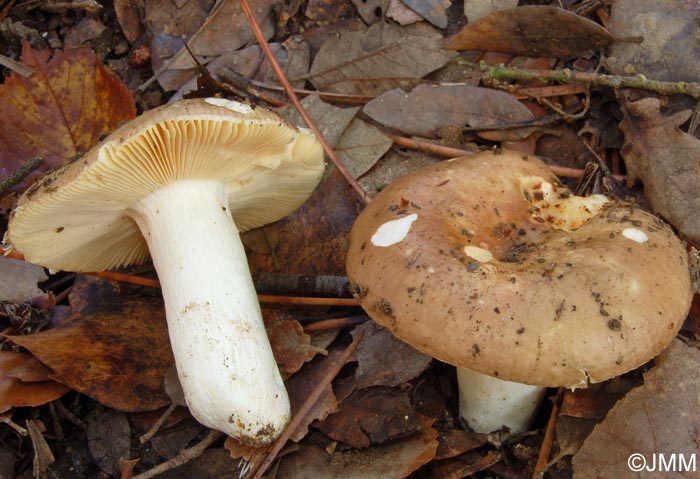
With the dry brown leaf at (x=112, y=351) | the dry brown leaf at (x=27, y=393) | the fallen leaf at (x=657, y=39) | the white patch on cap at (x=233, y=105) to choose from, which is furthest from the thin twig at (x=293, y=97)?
the dry brown leaf at (x=27, y=393)

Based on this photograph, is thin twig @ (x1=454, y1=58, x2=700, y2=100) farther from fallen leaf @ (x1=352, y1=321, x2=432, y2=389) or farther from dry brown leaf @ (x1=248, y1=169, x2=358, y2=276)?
fallen leaf @ (x1=352, y1=321, x2=432, y2=389)

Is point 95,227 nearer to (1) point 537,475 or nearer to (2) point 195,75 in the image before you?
(2) point 195,75

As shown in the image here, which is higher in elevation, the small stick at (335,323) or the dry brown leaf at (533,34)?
the dry brown leaf at (533,34)

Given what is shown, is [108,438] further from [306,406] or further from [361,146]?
[361,146]

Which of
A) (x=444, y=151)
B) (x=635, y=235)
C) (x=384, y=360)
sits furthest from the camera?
(x=444, y=151)

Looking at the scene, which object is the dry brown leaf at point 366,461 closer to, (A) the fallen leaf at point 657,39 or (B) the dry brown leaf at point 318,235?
(B) the dry brown leaf at point 318,235

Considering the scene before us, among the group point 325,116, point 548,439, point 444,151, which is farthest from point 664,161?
point 325,116
